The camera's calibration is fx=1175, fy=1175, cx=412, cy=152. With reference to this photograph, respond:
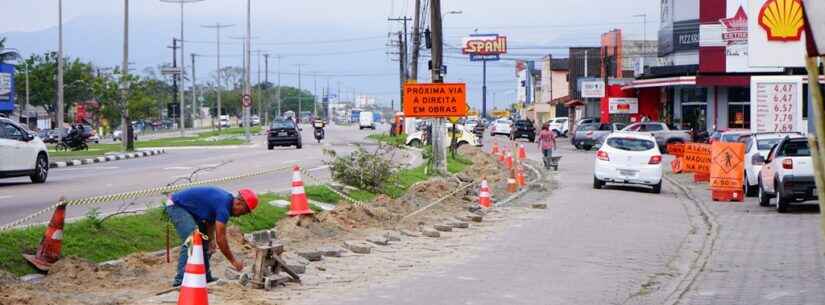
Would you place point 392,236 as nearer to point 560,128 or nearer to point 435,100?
point 435,100

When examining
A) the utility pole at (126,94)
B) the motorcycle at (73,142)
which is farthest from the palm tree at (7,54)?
the utility pole at (126,94)

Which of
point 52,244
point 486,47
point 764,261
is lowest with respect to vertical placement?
point 764,261

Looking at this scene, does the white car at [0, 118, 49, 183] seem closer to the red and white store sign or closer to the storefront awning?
the red and white store sign

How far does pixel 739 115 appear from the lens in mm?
64875

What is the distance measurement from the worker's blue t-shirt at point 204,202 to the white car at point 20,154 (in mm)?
15133

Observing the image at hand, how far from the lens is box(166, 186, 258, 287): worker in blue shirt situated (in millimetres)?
11141

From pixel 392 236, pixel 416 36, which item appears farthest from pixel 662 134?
pixel 392 236

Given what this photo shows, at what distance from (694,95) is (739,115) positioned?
9.79 feet

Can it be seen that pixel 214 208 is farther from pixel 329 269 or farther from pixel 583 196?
pixel 583 196

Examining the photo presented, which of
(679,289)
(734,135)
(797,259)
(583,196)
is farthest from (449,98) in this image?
(679,289)

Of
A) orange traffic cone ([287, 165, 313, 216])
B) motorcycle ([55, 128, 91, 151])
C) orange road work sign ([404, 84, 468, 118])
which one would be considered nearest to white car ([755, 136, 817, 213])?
orange road work sign ([404, 84, 468, 118])

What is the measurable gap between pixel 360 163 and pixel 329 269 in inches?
386

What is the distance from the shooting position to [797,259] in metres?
15.6

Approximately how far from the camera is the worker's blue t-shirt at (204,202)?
36.7ft
